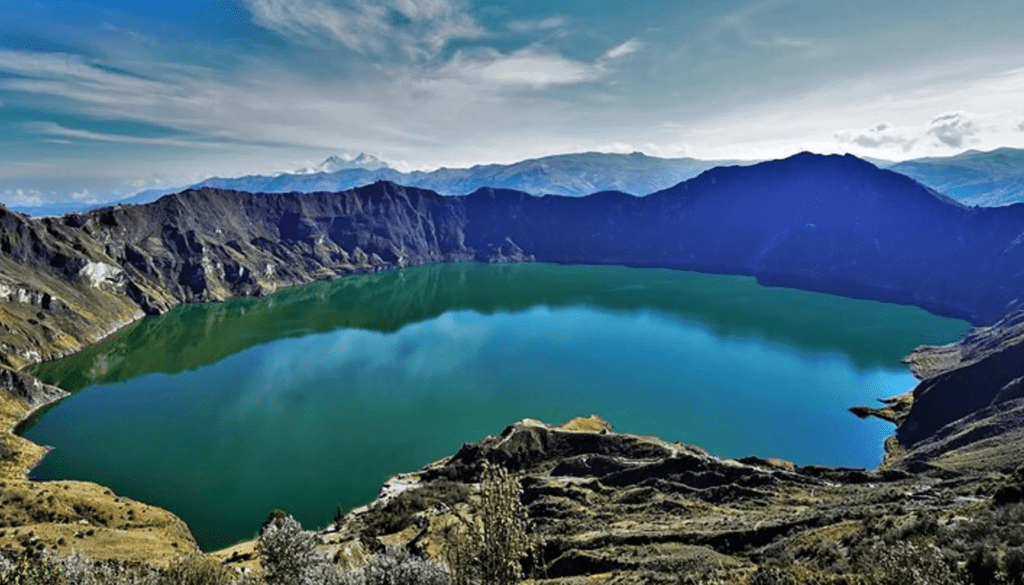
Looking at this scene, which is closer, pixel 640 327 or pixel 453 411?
pixel 453 411

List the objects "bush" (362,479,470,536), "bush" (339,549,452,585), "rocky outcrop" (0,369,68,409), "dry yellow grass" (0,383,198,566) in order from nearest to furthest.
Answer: "bush" (339,549,452,585)
"dry yellow grass" (0,383,198,566)
"bush" (362,479,470,536)
"rocky outcrop" (0,369,68,409)

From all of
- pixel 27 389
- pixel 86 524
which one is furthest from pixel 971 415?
pixel 27 389

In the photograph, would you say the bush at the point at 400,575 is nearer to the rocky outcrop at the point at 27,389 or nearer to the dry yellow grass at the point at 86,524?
the dry yellow grass at the point at 86,524

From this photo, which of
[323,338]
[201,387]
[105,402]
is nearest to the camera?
[105,402]

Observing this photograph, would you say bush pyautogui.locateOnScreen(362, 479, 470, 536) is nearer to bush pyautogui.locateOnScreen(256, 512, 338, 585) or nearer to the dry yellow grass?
the dry yellow grass

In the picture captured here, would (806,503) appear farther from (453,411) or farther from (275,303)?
(275,303)

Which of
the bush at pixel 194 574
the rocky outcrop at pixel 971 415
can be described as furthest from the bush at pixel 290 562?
the rocky outcrop at pixel 971 415

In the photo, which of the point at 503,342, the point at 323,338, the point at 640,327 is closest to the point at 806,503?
the point at 503,342

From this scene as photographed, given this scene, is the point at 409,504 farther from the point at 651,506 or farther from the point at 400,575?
the point at 400,575

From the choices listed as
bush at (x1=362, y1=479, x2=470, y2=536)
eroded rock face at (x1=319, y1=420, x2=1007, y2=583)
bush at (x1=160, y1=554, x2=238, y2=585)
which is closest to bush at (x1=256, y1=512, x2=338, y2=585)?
bush at (x1=160, y1=554, x2=238, y2=585)
